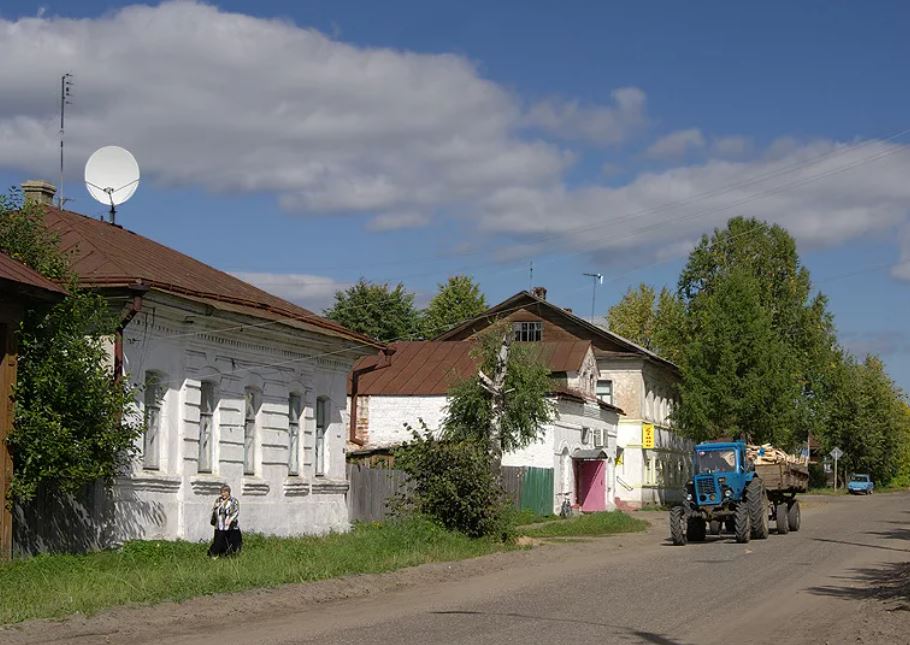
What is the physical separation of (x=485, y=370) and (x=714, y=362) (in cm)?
2584

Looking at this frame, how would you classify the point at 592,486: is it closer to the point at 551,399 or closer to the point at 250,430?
the point at 551,399

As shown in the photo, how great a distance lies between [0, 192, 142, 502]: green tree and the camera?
59.3ft

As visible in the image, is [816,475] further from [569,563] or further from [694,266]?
[569,563]

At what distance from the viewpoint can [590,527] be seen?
34.4m

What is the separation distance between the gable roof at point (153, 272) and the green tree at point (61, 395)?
1191mm

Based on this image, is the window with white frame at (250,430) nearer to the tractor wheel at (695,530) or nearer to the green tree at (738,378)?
the tractor wheel at (695,530)

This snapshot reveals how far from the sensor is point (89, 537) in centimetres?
1984

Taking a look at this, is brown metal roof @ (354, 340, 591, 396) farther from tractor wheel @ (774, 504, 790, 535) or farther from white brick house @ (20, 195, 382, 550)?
white brick house @ (20, 195, 382, 550)

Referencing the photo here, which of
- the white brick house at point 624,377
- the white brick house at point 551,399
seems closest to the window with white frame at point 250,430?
the white brick house at point 551,399

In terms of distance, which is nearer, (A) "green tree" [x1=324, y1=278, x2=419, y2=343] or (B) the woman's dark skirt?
(B) the woman's dark skirt

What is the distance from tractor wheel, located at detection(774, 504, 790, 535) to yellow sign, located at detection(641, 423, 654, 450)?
21.7 metres

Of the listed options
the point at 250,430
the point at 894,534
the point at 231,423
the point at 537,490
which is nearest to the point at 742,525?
the point at 894,534

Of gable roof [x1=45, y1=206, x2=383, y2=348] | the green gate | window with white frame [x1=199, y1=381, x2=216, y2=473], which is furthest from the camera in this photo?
the green gate

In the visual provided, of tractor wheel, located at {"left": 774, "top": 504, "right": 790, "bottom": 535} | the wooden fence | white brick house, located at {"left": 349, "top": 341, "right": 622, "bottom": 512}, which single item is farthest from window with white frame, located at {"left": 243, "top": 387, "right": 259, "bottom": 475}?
white brick house, located at {"left": 349, "top": 341, "right": 622, "bottom": 512}
